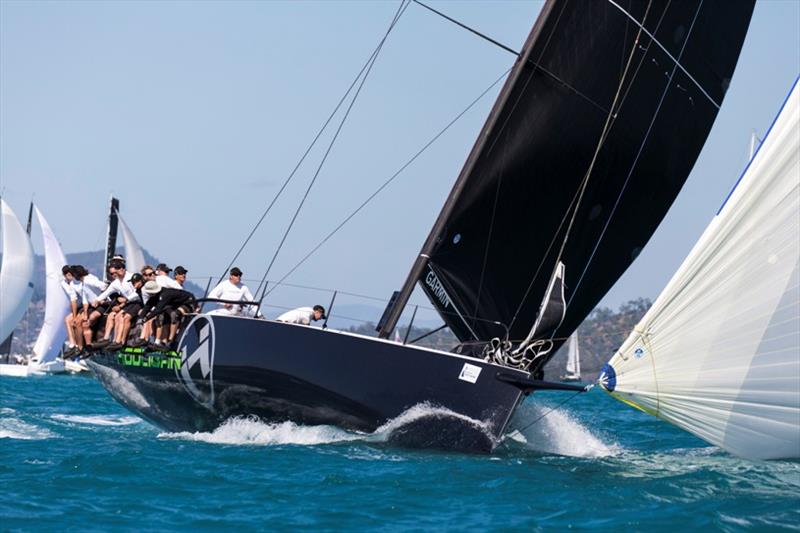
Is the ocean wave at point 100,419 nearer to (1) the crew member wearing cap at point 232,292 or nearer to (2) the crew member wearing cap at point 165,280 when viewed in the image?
(2) the crew member wearing cap at point 165,280

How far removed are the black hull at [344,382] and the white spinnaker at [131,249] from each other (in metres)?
33.8

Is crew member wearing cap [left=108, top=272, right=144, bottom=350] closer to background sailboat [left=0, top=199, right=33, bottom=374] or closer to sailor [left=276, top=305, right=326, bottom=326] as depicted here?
sailor [left=276, top=305, right=326, bottom=326]

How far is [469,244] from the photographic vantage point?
13.2 m

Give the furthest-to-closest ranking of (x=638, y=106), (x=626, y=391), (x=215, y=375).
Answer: (x=638, y=106) → (x=215, y=375) → (x=626, y=391)

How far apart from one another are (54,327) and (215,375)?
35112 millimetres

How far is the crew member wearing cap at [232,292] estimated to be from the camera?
1379 cm

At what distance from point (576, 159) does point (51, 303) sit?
35570 millimetres

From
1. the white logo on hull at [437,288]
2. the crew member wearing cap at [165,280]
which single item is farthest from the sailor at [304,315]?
the crew member wearing cap at [165,280]

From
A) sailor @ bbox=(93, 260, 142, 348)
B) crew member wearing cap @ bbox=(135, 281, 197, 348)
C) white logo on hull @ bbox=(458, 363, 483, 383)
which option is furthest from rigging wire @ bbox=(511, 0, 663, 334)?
sailor @ bbox=(93, 260, 142, 348)

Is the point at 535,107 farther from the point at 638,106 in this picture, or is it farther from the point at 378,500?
the point at 378,500

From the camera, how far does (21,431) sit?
1525 cm

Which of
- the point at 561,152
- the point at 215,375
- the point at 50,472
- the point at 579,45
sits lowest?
the point at 50,472

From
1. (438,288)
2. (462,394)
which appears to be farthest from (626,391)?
(438,288)

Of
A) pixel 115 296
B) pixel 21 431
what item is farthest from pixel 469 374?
pixel 21 431
